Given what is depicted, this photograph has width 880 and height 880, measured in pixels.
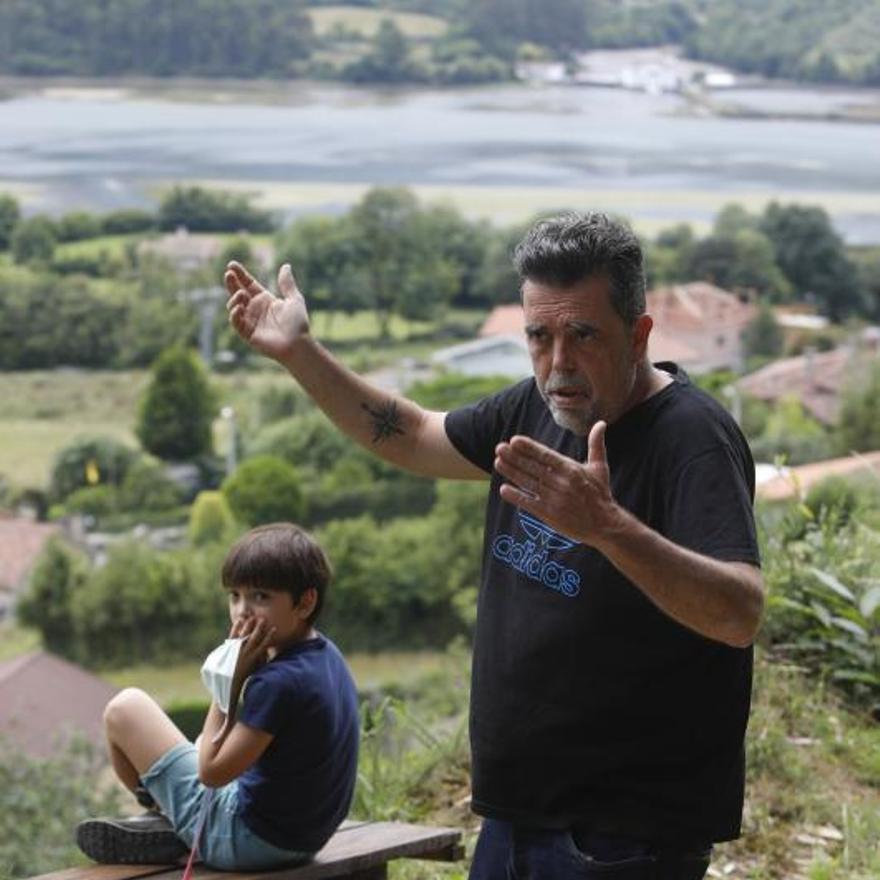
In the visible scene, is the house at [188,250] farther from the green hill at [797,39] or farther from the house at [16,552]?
the green hill at [797,39]

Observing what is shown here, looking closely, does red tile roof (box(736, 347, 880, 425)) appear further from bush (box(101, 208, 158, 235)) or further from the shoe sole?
the shoe sole

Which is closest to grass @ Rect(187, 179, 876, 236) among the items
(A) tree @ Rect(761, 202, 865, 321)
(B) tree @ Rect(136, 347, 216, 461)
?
(A) tree @ Rect(761, 202, 865, 321)

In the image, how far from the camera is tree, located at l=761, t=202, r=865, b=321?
5394cm

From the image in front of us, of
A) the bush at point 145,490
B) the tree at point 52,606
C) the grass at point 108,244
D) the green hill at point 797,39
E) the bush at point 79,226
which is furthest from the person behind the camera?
the bush at point 79,226

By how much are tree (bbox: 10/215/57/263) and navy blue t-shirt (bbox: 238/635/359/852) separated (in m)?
51.5

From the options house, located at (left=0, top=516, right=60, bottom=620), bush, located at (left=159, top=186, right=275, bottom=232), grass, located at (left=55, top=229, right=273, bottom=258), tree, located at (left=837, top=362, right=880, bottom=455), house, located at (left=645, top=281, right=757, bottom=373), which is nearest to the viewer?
tree, located at (left=837, top=362, right=880, bottom=455)

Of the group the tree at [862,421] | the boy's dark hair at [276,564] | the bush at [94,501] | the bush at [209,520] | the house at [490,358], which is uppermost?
the boy's dark hair at [276,564]

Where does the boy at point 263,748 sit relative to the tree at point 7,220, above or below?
above

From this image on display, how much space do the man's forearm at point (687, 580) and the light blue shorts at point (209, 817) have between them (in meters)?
1.06

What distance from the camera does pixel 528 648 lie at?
2.03m

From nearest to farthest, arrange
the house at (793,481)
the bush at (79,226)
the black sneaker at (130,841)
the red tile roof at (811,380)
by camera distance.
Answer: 1. the black sneaker at (130,841)
2. the house at (793,481)
3. the red tile roof at (811,380)
4. the bush at (79,226)

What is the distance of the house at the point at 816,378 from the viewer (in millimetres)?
41938

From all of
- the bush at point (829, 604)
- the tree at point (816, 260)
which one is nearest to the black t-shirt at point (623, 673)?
the bush at point (829, 604)

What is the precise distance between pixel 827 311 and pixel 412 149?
18.7 metres
